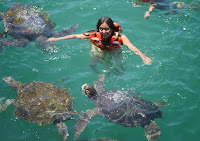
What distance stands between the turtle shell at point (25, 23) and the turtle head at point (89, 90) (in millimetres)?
3017

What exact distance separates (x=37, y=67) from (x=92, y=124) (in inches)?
98.5

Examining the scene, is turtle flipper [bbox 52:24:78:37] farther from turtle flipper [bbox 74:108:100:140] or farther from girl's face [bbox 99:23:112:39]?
turtle flipper [bbox 74:108:100:140]

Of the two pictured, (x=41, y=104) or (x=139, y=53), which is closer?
(x=41, y=104)

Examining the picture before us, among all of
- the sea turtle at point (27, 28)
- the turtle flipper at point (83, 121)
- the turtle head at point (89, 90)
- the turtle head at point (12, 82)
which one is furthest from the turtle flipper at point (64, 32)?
the turtle flipper at point (83, 121)

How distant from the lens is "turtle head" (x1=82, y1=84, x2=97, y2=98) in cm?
495

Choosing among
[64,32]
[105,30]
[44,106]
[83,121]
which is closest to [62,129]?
[83,121]

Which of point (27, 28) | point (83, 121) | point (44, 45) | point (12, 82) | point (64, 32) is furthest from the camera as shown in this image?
point (64, 32)

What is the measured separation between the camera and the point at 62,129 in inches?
181

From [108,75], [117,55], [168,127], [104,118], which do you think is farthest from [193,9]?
[104,118]

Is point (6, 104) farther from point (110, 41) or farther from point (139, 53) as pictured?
point (139, 53)

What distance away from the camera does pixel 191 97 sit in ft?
17.3

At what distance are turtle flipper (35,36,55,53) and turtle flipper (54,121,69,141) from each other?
2620 millimetres

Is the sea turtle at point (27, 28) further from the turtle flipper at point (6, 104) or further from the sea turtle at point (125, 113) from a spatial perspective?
the sea turtle at point (125, 113)

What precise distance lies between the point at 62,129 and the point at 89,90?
3.40ft
